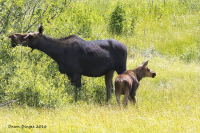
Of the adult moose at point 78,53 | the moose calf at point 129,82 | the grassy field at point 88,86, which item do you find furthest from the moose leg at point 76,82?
the moose calf at point 129,82

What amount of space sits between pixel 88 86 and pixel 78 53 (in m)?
1.25

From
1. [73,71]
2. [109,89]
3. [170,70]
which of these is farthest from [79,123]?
[170,70]

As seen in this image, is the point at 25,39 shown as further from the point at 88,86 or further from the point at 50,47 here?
the point at 88,86

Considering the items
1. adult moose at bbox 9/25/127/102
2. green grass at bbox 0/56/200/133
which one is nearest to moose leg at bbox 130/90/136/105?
green grass at bbox 0/56/200/133

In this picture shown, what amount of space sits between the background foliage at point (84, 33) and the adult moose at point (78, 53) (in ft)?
1.82

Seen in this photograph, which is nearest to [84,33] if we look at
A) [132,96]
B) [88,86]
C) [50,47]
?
[88,86]

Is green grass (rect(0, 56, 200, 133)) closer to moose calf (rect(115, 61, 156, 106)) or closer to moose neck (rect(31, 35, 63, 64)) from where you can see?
moose calf (rect(115, 61, 156, 106))

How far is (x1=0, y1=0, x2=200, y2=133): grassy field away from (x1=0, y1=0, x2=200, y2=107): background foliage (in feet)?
0.10

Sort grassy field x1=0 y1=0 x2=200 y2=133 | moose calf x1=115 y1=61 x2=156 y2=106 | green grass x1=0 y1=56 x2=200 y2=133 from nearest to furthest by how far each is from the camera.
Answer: green grass x1=0 y1=56 x2=200 y2=133
grassy field x1=0 y1=0 x2=200 y2=133
moose calf x1=115 y1=61 x2=156 y2=106

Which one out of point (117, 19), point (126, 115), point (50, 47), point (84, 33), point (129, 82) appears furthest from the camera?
point (117, 19)

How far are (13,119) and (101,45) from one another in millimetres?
3740

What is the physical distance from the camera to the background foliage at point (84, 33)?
8.80 metres

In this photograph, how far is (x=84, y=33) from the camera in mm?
12367

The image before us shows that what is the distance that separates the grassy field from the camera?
7135mm
